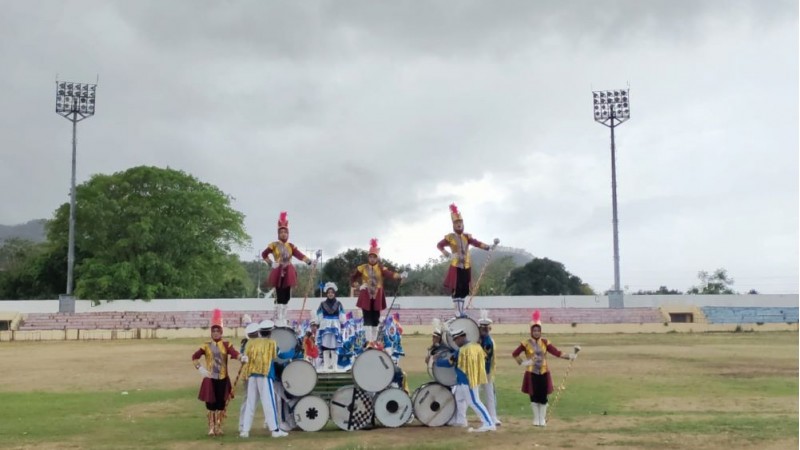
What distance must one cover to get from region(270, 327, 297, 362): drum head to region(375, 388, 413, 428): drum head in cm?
185

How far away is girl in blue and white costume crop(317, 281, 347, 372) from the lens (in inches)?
558

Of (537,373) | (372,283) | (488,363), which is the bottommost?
(537,373)

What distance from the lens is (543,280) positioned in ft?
245

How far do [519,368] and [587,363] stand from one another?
312 cm

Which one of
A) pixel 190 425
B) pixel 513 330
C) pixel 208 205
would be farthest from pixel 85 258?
pixel 190 425

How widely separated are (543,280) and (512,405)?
60.0 meters

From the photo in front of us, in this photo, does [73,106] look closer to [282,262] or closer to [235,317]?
[235,317]

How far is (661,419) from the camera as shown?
509 inches

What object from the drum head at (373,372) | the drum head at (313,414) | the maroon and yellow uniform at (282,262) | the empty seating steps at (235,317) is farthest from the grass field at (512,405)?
the empty seating steps at (235,317)

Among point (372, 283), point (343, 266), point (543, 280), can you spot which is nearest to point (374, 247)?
point (372, 283)

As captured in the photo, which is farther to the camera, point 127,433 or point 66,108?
point 66,108

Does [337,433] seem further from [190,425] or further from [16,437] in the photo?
[16,437]

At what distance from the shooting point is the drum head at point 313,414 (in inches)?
484

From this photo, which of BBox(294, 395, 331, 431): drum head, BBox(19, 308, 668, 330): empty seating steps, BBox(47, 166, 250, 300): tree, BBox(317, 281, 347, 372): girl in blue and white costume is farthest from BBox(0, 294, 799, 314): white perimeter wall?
BBox(294, 395, 331, 431): drum head
